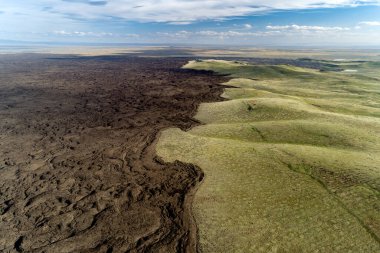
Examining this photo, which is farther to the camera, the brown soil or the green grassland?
the brown soil

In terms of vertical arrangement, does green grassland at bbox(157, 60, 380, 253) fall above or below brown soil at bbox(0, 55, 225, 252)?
above

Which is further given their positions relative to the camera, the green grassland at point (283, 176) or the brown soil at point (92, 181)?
the brown soil at point (92, 181)

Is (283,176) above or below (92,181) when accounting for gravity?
above

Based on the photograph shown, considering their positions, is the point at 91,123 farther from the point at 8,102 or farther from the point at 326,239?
the point at 326,239

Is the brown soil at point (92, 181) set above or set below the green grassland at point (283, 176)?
below
